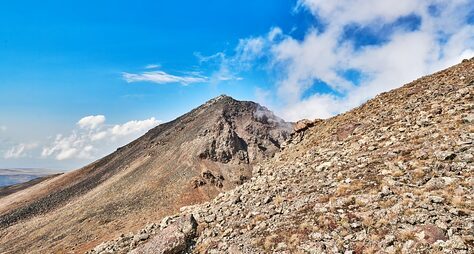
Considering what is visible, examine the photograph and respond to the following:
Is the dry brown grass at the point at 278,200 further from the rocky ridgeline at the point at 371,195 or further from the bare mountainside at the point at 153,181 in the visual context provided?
the bare mountainside at the point at 153,181

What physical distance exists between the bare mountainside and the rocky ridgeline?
26.8m

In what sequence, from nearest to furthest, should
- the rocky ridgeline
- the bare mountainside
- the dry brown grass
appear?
the rocky ridgeline, the dry brown grass, the bare mountainside

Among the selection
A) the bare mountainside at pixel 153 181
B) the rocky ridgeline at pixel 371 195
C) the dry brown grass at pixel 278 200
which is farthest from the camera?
the bare mountainside at pixel 153 181

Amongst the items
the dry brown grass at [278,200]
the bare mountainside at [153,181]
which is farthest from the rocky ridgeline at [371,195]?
the bare mountainside at [153,181]

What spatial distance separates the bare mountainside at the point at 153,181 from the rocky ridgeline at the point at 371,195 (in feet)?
87.8

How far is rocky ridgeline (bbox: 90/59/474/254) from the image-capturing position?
46.9ft

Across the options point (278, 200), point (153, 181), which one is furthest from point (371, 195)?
point (153, 181)

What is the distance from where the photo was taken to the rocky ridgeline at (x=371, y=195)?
14.3 m

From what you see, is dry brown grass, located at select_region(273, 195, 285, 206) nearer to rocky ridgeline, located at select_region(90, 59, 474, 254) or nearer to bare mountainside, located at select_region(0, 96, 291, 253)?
rocky ridgeline, located at select_region(90, 59, 474, 254)

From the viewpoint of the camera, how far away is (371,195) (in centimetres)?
1722

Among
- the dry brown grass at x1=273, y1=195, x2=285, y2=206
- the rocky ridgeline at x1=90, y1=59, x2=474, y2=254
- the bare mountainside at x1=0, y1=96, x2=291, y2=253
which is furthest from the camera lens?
the bare mountainside at x1=0, y1=96, x2=291, y2=253

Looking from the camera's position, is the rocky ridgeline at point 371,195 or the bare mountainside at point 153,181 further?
the bare mountainside at point 153,181

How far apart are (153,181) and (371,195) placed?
49.0 meters

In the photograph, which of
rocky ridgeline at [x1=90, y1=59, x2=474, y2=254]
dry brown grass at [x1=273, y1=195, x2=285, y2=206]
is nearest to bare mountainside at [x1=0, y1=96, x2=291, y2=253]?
rocky ridgeline at [x1=90, y1=59, x2=474, y2=254]
